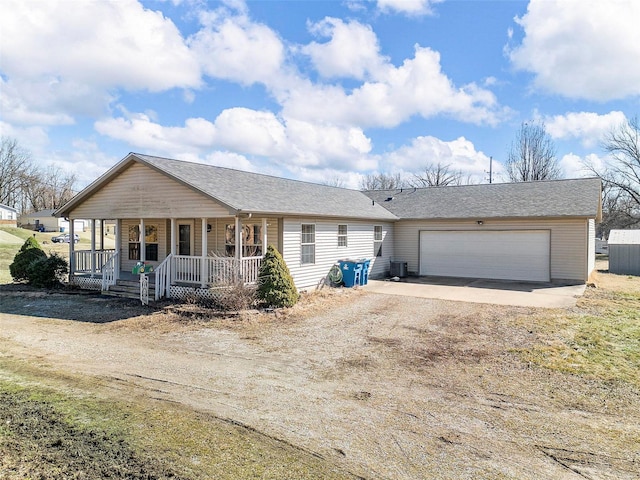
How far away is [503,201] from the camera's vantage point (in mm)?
18438

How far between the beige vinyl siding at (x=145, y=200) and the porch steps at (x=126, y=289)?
7.38ft

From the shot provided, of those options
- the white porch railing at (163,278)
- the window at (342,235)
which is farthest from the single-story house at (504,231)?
the white porch railing at (163,278)

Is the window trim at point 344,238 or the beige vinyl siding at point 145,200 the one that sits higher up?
the beige vinyl siding at point 145,200

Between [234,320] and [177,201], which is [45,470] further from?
[177,201]

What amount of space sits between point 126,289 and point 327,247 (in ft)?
23.3

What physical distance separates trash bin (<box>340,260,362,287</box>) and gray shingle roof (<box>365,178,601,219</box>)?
5.05 metres

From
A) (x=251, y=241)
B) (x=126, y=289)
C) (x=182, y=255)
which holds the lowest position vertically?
(x=126, y=289)

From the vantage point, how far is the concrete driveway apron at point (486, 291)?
12.7 m

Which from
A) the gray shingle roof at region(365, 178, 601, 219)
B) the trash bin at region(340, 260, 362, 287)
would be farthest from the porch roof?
the gray shingle roof at region(365, 178, 601, 219)

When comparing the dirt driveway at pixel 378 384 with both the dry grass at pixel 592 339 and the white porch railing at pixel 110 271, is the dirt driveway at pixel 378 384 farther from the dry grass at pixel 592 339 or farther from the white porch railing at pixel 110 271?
the white porch railing at pixel 110 271

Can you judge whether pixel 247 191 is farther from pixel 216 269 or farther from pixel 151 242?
pixel 151 242

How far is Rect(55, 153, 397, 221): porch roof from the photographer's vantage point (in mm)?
11977

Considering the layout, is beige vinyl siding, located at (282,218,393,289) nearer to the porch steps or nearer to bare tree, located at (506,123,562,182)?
the porch steps

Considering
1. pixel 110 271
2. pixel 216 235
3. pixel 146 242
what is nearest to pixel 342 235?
pixel 216 235
